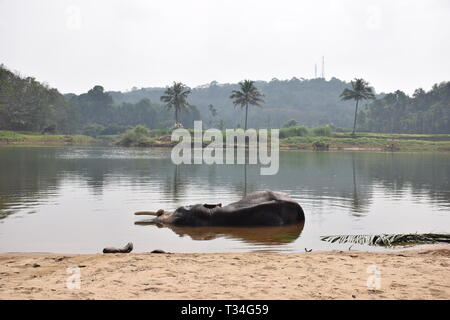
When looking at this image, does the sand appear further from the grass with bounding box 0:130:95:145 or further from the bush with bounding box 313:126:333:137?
the bush with bounding box 313:126:333:137

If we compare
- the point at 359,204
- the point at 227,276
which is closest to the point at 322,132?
the point at 359,204

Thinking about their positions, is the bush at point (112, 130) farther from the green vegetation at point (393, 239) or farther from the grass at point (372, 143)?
the green vegetation at point (393, 239)

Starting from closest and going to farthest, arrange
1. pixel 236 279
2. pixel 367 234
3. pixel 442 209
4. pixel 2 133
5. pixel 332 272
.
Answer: pixel 236 279, pixel 332 272, pixel 367 234, pixel 442 209, pixel 2 133

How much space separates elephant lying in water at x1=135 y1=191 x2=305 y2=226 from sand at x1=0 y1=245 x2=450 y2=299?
3.48 meters

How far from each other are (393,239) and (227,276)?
553 cm

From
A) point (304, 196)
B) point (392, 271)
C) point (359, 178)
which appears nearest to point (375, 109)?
point (359, 178)

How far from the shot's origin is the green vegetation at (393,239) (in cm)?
1066

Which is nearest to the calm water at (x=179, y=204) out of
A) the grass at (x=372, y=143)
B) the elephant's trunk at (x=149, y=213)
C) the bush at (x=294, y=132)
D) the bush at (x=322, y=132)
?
the elephant's trunk at (x=149, y=213)

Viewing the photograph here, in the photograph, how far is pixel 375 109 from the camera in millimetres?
148750

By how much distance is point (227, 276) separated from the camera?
22.5ft

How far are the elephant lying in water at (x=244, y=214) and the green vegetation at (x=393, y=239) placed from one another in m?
1.72

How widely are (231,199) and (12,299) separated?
12.6 metres

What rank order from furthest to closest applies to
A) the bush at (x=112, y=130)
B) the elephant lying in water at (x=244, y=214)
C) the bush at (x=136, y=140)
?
the bush at (x=112, y=130), the bush at (x=136, y=140), the elephant lying in water at (x=244, y=214)
